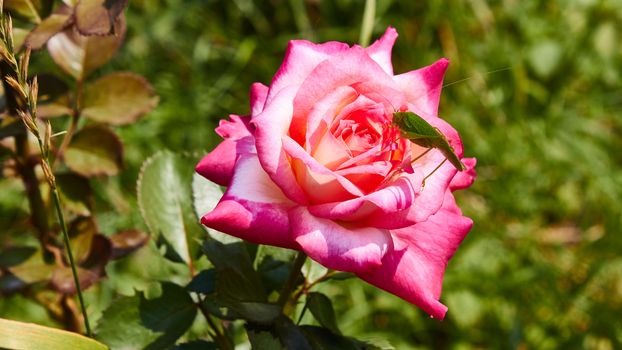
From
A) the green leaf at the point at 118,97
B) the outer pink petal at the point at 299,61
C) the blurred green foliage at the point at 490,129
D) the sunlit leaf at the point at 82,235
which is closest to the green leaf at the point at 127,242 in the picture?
the sunlit leaf at the point at 82,235

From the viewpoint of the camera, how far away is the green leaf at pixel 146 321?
755 mm

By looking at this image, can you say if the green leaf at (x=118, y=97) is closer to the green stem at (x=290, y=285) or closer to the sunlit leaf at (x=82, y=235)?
the sunlit leaf at (x=82, y=235)

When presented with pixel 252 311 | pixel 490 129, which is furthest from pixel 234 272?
pixel 490 129

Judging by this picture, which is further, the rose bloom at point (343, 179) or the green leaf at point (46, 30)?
the green leaf at point (46, 30)

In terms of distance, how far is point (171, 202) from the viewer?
87 cm

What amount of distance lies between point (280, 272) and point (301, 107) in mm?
232

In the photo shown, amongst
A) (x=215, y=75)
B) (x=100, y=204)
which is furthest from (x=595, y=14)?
(x=100, y=204)

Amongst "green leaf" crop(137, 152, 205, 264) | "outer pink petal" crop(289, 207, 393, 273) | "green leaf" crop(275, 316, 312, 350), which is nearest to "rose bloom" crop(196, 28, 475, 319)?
"outer pink petal" crop(289, 207, 393, 273)

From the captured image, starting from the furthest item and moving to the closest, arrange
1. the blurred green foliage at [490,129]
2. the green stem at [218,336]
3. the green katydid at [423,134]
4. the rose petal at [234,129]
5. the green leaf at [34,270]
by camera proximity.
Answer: the blurred green foliage at [490,129], the green leaf at [34,270], the green stem at [218,336], the rose petal at [234,129], the green katydid at [423,134]

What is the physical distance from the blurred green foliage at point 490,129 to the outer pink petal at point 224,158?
0.86 meters

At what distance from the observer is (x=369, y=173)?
23.4 inches

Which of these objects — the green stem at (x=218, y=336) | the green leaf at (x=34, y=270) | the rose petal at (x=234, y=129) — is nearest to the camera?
the rose petal at (x=234, y=129)

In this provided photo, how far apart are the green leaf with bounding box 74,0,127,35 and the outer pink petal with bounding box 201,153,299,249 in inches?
8.9

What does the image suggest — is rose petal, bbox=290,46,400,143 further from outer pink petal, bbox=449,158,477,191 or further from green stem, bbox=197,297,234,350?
green stem, bbox=197,297,234,350
